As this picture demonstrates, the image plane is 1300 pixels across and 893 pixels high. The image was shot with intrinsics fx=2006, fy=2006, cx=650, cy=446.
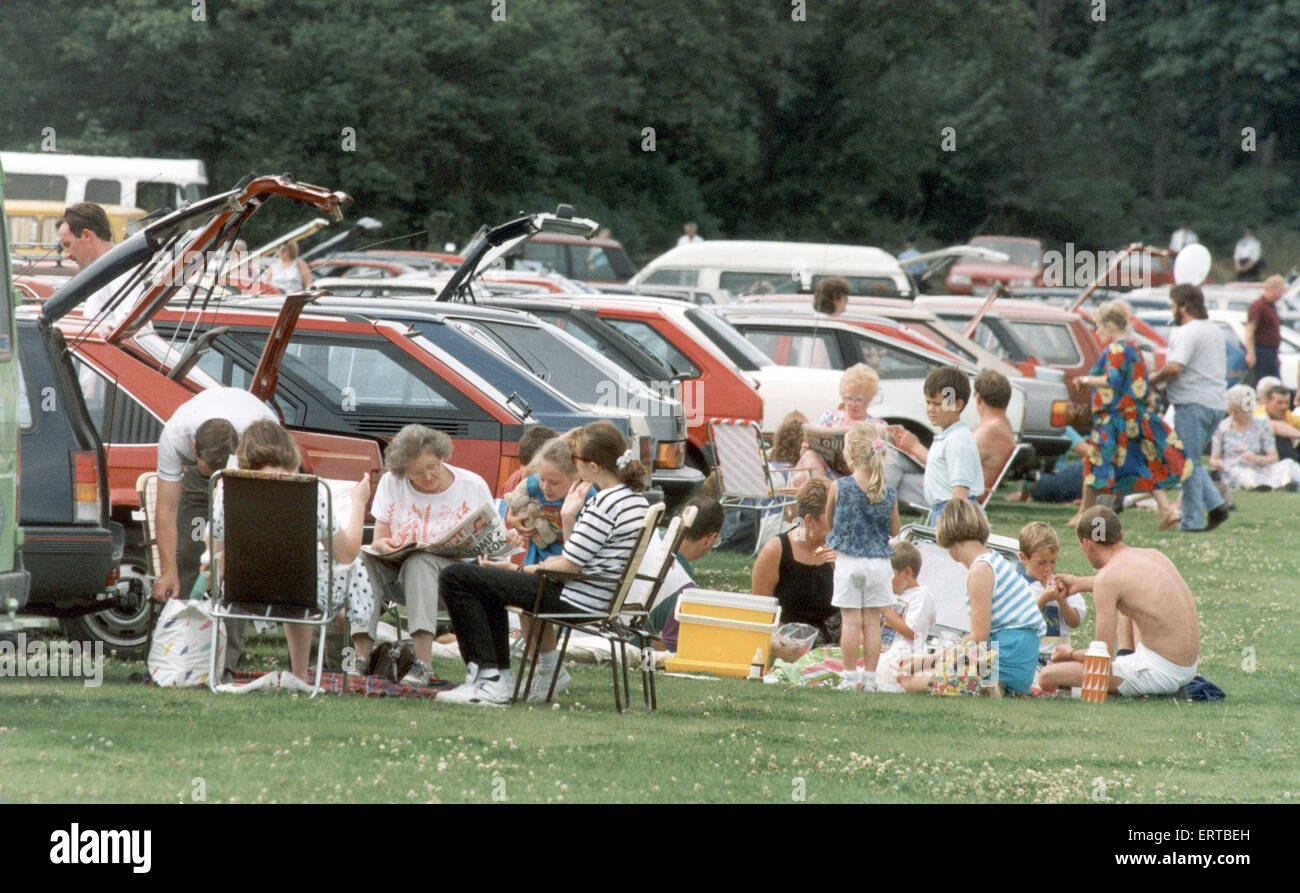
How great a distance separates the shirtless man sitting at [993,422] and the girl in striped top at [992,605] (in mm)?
1954

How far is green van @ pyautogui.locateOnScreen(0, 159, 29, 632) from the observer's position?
25.9 ft

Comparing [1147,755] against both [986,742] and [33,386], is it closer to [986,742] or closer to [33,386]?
[986,742]

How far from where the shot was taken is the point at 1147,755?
8.09 meters

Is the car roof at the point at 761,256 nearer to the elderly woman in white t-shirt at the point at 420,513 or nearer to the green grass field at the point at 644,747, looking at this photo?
the green grass field at the point at 644,747

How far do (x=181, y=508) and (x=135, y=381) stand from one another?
1233mm

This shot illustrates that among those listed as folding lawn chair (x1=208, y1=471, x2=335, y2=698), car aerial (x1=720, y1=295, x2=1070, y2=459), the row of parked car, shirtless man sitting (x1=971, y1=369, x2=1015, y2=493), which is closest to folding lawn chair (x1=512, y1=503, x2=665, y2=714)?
folding lawn chair (x1=208, y1=471, x2=335, y2=698)

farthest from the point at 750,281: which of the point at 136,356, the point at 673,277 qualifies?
the point at 136,356

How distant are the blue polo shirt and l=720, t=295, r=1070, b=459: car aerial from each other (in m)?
7.43

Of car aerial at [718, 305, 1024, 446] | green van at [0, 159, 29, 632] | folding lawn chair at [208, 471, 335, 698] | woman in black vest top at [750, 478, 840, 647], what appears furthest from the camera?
car aerial at [718, 305, 1024, 446]

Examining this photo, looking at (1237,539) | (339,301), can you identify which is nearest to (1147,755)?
(339,301)

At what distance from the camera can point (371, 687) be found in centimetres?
891

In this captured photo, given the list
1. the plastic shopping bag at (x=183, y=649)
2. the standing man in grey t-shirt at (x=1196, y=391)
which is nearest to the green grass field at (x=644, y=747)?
the plastic shopping bag at (x=183, y=649)

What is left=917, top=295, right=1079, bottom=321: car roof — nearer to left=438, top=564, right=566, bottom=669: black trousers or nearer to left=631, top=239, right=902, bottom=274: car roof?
left=631, top=239, right=902, bottom=274: car roof

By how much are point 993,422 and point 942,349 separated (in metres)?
7.12
